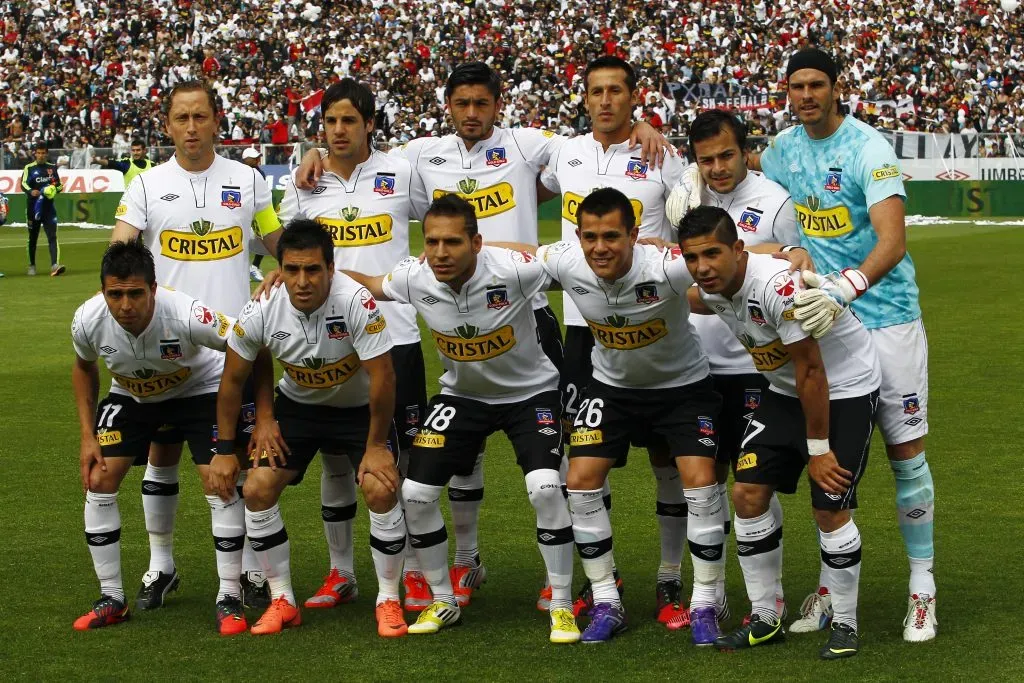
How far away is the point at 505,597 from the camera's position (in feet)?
23.2

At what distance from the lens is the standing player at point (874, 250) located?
627 cm

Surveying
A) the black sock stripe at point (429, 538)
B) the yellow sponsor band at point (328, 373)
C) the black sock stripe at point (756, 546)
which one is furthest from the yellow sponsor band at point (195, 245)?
the black sock stripe at point (756, 546)

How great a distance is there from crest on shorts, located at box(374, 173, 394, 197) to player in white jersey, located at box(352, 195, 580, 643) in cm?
75

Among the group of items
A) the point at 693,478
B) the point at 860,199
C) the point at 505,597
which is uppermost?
the point at 860,199

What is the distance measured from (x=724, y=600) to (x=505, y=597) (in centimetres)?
121

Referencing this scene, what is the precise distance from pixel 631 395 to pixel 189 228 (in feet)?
→ 8.23

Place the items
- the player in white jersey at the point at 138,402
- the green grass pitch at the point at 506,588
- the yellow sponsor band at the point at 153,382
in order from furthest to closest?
the yellow sponsor band at the point at 153,382
the player in white jersey at the point at 138,402
the green grass pitch at the point at 506,588

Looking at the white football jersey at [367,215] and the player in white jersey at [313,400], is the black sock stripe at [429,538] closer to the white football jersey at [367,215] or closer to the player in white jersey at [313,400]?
the player in white jersey at [313,400]

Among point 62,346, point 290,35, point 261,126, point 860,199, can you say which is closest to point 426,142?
point 860,199

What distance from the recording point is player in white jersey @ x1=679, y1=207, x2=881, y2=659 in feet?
19.2

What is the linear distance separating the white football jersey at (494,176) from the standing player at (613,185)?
0.31 meters

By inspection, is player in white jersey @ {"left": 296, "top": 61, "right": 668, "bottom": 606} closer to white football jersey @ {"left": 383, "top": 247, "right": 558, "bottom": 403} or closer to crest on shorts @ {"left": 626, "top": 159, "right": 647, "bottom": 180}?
crest on shorts @ {"left": 626, "top": 159, "right": 647, "bottom": 180}

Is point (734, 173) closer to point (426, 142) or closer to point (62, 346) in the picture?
point (426, 142)

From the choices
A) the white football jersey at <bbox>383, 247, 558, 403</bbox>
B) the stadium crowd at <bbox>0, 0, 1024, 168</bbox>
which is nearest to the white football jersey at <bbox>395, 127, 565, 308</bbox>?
the white football jersey at <bbox>383, 247, 558, 403</bbox>
